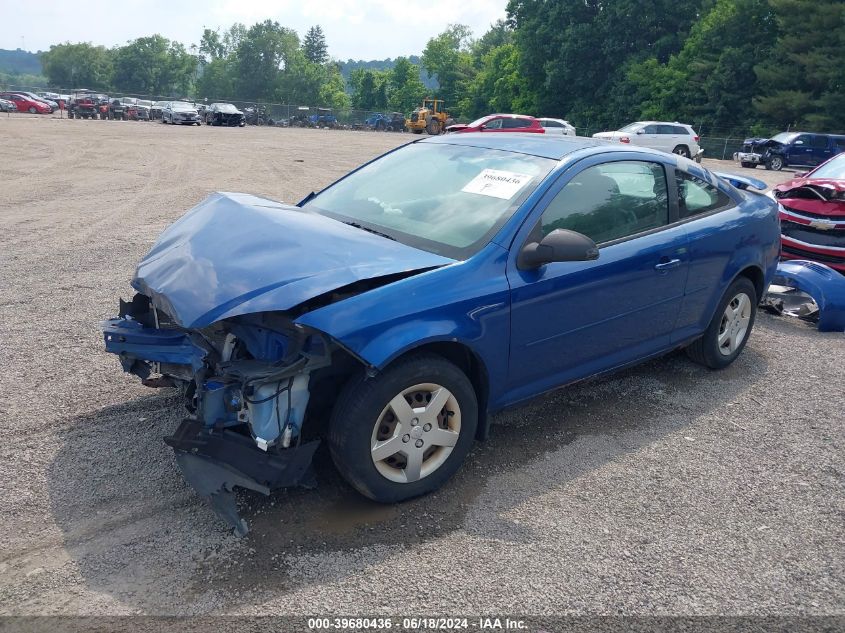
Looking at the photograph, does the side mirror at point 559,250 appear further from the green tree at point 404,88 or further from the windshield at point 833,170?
the green tree at point 404,88

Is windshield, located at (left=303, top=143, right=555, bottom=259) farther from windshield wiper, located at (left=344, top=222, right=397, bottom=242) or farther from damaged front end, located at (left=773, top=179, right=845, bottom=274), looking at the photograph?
damaged front end, located at (left=773, top=179, right=845, bottom=274)

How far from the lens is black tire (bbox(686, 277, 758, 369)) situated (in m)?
4.93

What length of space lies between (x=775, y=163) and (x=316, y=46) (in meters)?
129

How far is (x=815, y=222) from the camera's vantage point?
7715 millimetres

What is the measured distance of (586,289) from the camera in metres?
3.78

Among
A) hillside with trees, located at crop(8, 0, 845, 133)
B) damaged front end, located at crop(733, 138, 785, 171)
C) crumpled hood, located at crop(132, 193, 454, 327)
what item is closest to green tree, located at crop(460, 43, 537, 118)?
hillside with trees, located at crop(8, 0, 845, 133)

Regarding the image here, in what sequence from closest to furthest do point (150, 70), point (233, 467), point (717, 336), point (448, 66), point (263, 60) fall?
point (233, 467)
point (717, 336)
point (448, 66)
point (263, 60)
point (150, 70)

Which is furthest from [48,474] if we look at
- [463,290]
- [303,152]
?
[303,152]

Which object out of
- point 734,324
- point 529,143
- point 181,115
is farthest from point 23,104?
point 734,324

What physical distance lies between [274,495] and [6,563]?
44.2 inches

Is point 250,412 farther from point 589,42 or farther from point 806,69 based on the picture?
point 589,42

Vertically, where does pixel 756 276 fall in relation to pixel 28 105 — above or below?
below

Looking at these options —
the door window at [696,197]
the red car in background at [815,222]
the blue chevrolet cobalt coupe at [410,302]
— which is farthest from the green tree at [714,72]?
the blue chevrolet cobalt coupe at [410,302]

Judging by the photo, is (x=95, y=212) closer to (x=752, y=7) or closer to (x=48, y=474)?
(x=48, y=474)
